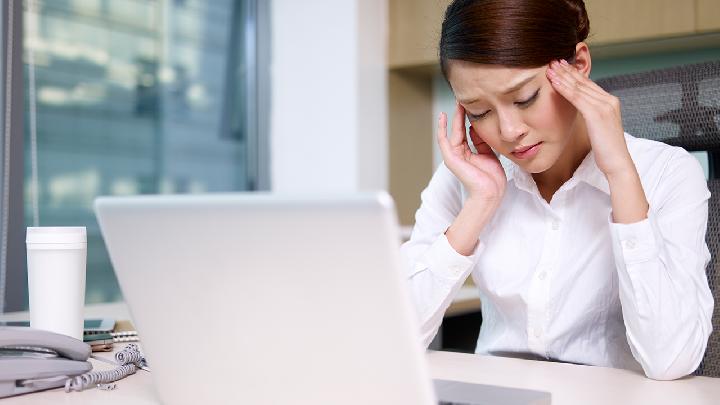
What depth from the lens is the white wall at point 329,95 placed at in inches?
122

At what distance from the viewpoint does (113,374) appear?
903 mm

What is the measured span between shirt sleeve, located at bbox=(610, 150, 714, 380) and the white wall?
205cm

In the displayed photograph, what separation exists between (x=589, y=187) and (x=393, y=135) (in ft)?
6.60

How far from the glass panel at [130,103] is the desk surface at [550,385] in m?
1.62

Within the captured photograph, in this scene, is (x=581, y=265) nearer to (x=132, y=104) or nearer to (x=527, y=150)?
(x=527, y=150)

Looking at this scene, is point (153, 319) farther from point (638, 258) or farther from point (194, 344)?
point (638, 258)

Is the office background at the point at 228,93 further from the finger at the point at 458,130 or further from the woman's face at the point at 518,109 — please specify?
the woman's face at the point at 518,109

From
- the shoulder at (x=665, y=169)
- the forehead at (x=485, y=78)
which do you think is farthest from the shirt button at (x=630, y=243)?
the forehead at (x=485, y=78)

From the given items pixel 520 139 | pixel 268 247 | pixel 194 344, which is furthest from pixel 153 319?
pixel 520 139

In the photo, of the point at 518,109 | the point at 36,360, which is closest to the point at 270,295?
the point at 36,360

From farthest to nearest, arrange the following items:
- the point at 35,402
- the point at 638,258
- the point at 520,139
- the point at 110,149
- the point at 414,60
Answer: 1. the point at 414,60
2. the point at 110,149
3. the point at 520,139
4. the point at 638,258
5. the point at 35,402

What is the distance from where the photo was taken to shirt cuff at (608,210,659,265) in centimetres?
104

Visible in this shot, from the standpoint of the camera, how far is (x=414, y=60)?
3.13 m

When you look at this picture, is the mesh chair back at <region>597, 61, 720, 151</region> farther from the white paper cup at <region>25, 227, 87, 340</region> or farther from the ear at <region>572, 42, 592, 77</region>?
the white paper cup at <region>25, 227, 87, 340</region>
